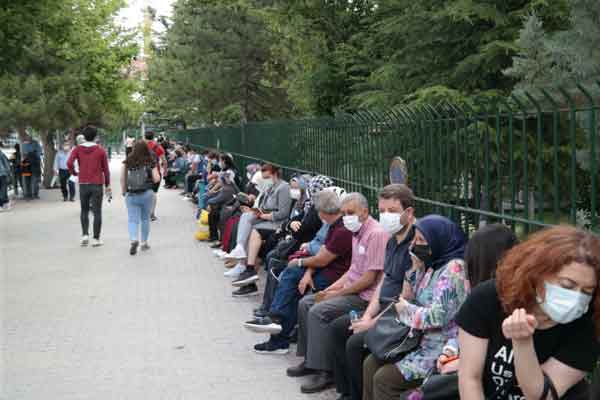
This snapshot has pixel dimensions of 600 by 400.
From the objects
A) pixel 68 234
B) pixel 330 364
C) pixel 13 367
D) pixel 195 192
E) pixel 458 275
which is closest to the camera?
pixel 458 275

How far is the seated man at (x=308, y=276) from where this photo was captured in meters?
7.24

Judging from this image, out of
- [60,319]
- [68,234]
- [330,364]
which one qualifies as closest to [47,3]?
[68,234]

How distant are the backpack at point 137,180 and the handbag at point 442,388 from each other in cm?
973

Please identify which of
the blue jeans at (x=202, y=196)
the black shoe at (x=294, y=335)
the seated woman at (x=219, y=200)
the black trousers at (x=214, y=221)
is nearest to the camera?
the black shoe at (x=294, y=335)

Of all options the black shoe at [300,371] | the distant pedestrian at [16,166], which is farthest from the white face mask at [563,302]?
the distant pedestrian at [16,166]

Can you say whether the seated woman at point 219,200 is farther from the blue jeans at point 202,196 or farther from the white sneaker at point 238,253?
the white sneaker at point 238,253

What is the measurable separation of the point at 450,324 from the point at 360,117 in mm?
4164

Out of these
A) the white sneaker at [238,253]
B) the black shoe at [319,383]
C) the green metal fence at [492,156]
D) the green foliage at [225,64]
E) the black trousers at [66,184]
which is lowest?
the black shoe at [319,383]

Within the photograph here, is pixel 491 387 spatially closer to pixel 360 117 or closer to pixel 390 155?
pixel 390 155

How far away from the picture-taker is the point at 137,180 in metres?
13.3

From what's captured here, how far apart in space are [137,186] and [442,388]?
982cm

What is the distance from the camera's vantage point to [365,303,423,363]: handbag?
4.89m

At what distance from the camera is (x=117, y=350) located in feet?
24.7

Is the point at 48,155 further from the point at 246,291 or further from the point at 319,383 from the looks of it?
the point at 319,383
